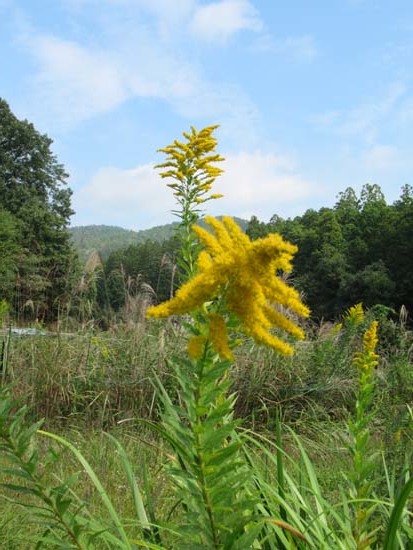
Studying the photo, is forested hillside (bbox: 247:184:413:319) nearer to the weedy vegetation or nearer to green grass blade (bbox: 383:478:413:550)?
the weedy vegetation

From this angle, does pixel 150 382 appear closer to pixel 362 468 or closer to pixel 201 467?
pixel 362 468

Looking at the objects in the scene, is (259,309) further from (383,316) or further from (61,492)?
(383,316)

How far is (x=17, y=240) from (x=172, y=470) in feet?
99.3

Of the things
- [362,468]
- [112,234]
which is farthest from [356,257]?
[112,234]

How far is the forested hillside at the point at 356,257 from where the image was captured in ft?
97.6

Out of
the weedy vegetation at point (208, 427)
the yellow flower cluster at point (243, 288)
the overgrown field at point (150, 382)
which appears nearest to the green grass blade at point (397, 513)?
the weedy vegetation at point (208, 427)

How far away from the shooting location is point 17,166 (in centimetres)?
3534

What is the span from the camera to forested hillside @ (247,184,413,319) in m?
29.8

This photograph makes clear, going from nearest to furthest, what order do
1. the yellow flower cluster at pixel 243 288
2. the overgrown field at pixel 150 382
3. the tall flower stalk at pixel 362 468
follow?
the yellow flower cluster at pixel 243 288 → the tall flower stalk at pixel 362 468 → the overgrown field at pixel 150 382

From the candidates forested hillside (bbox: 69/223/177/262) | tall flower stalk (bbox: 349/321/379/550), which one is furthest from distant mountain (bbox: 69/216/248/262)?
tall flower stalk (bbox: 349/321/379/550)

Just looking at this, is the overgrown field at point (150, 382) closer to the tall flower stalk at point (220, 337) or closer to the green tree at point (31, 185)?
the tall flower stalk at point (220, 337)

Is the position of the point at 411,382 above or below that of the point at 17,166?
below

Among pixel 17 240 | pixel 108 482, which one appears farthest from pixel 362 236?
pixel 108 482

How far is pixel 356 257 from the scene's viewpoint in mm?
34500
